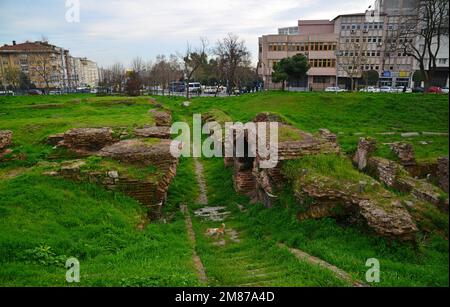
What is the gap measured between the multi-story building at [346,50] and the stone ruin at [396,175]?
1580 inches

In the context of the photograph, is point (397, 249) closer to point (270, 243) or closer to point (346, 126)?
point (270, 243)

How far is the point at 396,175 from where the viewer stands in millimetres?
10070

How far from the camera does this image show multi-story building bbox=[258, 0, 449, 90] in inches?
2031

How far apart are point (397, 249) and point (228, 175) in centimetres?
857

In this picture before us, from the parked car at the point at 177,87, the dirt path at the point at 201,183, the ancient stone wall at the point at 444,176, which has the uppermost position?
the parked car at the point at 177,87

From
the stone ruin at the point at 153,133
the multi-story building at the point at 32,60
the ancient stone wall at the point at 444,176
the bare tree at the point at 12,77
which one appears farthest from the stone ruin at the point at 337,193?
the multi-story building at the point at 32,60

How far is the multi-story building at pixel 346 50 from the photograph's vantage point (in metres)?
51.6

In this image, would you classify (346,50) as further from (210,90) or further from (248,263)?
(248,263)

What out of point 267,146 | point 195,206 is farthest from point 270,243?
point 195,206

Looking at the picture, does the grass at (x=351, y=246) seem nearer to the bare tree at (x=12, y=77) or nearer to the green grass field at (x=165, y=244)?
the green grass field at (x=165, y=244)

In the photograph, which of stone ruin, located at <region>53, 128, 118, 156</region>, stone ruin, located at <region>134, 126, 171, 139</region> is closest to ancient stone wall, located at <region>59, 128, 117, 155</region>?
stone ruin, located at <region>53, 128, 118, 156</region>

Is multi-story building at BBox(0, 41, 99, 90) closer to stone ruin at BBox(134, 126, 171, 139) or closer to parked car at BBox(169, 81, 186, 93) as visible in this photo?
parked car at BBox(169, 81, 186, 93)

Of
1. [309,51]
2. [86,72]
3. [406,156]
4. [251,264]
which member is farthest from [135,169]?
[86,72]

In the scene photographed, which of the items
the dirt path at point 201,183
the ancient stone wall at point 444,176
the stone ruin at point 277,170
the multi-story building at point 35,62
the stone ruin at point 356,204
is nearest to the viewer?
the ancient stone wall at point 444,176
